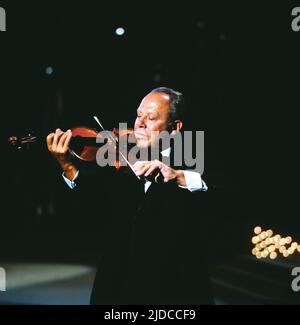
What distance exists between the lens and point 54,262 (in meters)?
4.27

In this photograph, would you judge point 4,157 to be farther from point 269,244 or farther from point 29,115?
point 269,244

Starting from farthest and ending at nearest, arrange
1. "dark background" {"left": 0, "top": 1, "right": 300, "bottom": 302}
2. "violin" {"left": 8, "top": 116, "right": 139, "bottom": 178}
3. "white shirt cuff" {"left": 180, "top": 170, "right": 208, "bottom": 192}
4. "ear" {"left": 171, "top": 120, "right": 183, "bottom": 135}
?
"dark background" {"left": 0, "top": 1, "right": 300, "bottom": 302} → "ear" {"left": 171, "top": 120, "right": 183, "bottom": 135} → "white shirt cuff" {"left": 180, "top": 170, "right": 208, "bottom": 192} → "violin" {"left": 8, "top": 116, "right": 139, "bottom": 178}

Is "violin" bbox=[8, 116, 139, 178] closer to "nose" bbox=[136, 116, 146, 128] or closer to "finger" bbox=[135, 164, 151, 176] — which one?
"finger" bbox=[135, 164, 151, 176]

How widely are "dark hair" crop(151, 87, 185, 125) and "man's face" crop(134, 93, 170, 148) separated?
0.03 m

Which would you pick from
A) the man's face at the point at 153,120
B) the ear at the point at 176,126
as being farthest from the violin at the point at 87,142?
the ear at the point at 176,126

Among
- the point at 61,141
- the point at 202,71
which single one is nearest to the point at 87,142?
the point at 61,141

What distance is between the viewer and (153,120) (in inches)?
124

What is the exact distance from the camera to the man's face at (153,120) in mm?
3135

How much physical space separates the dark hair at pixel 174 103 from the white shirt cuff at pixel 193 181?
33cm

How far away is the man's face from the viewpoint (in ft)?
10.3

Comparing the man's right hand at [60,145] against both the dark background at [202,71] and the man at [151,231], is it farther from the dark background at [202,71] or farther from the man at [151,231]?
the dark background at [202,71]

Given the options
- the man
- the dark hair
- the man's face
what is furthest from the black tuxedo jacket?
the dark hair

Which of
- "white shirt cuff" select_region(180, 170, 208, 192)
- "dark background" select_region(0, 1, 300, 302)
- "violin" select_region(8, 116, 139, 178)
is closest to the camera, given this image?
"violin" select_region(8, 116, 139, 178)

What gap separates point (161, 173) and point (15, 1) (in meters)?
1.67
